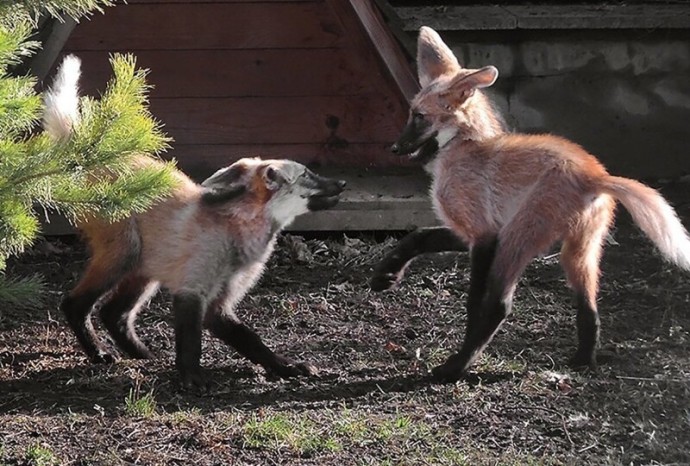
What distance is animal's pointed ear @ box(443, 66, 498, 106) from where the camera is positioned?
16.4 feet

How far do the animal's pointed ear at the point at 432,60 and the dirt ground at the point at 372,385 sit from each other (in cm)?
124

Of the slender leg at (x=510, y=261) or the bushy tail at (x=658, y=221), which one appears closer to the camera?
the bushy tail at (x=658, y=221)

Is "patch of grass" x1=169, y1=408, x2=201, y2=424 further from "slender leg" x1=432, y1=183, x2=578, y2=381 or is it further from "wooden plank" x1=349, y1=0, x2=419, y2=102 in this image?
"wooden plank" x1=349, y1=0, x2=419, y2=102

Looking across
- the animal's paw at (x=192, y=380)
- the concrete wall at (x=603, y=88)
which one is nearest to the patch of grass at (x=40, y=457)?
the animal's paw at (x=192, y=380)

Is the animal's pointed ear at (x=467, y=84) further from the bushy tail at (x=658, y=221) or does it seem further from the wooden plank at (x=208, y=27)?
the wooden plank at (x=208, y=27)

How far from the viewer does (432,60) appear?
5.59 m

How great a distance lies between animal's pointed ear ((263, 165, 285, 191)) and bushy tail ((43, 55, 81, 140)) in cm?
87

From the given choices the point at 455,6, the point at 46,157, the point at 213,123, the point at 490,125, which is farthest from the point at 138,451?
the point at 455,6

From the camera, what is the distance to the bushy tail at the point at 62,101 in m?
4.65

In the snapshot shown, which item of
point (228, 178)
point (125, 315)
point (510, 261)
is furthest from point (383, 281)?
point (125, 315)

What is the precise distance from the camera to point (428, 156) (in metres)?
5.35

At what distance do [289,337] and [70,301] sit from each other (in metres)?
1.11

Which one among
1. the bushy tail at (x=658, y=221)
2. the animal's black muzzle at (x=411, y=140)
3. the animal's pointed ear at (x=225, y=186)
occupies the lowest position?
the bushy tail at (x=658, y=221)

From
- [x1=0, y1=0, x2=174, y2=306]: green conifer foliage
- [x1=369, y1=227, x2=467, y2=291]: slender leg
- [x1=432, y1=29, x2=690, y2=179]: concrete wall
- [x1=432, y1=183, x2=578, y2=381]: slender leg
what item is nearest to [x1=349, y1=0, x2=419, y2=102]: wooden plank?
[x1=432, y1=29, x2=690, y2=179]: concrete wall
